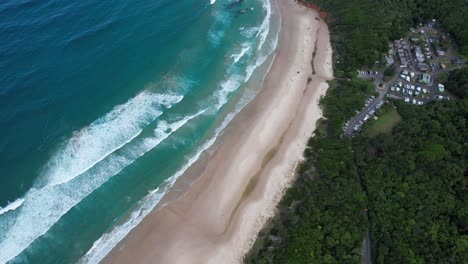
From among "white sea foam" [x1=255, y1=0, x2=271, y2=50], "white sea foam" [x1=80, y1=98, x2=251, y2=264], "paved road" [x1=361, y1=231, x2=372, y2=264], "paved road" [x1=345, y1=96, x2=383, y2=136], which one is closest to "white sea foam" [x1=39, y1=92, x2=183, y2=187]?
"white sea foam" [x1=80, y1=98, x2=251, y2=264]

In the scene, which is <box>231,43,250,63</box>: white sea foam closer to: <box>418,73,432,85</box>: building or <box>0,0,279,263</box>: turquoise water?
<box>0,0,279,263</box>: turquoise water

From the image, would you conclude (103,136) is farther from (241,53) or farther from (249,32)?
(249,32)

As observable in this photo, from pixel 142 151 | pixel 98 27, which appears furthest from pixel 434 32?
pixel 98 27

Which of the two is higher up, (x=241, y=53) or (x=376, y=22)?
(x=376, y=22)

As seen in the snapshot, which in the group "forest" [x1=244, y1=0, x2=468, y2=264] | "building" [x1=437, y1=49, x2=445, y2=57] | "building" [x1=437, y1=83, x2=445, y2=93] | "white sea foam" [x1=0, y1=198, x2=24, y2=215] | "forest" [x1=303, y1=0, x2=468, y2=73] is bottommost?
"white sea foam" [x1=0, y1=198, x2=24, y2=215]

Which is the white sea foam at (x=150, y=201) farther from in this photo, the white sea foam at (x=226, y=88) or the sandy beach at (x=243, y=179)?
the sandy beach at (x=243, y=179)

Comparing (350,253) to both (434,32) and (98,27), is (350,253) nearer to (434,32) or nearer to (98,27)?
(434,32)

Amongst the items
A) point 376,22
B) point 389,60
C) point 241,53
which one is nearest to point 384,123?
point 389,60
